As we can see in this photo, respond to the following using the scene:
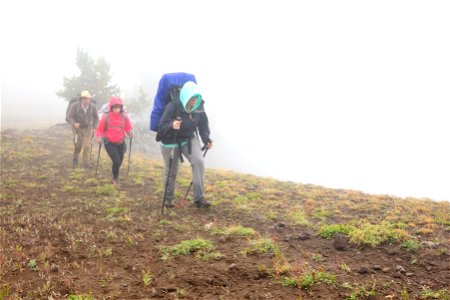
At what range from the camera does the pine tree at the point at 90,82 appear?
33.4 meters

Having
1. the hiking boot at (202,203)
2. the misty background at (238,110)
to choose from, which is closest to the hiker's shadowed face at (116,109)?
the hiking boot at (202,203)

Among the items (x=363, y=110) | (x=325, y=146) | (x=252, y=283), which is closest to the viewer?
(x=252, y=283)

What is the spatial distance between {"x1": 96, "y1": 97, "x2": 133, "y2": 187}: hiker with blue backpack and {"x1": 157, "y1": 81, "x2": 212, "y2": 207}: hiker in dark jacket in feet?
11.9

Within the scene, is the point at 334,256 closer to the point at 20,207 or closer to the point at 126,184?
the point at 20,207

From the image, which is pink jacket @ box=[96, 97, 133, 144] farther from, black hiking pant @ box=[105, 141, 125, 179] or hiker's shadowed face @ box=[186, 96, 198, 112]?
hiker's shadowed face @ box=[186, 96, 198, 112]

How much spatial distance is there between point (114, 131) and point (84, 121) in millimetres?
3964

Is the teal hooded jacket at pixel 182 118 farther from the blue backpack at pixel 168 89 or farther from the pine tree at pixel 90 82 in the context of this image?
the pine tree at pixel 90 82

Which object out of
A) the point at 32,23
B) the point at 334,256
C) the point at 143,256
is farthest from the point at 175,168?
the point at 32,23

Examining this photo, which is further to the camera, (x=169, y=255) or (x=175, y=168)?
(x=175, y=168)

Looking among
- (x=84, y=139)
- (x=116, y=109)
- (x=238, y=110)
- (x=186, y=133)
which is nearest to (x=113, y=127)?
(x=116, y=109)

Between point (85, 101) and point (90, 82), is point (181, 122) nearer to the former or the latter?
point (85, 101)

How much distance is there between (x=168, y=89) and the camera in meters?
8.07

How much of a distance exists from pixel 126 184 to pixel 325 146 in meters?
120

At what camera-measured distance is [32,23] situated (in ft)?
453
